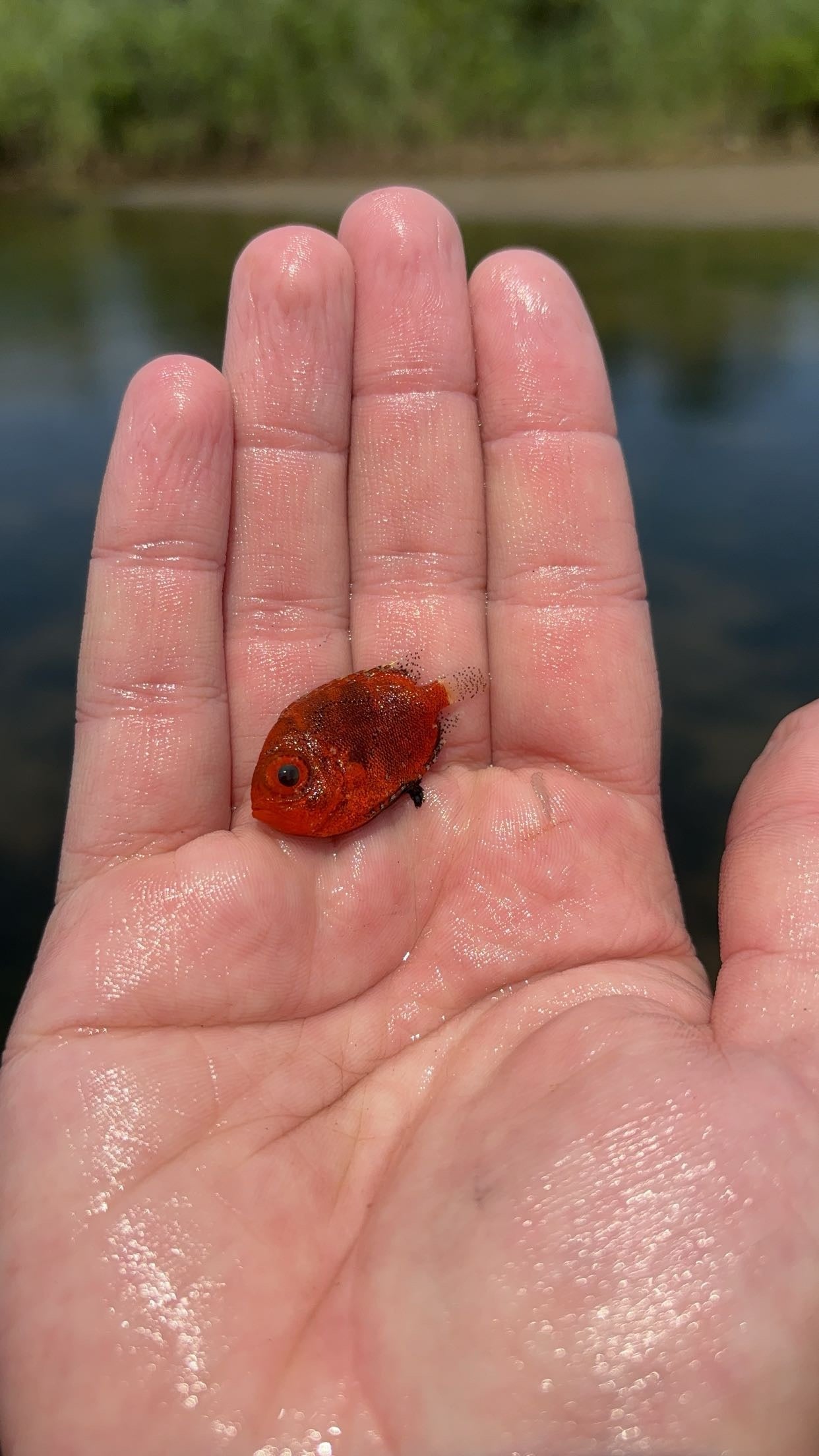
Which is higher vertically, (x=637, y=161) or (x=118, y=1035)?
(x=637, y=161)

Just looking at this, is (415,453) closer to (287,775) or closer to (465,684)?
(465,684)

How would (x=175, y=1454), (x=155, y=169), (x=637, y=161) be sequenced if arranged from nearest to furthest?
(x=175, y=1454) → (x=637, y=161) → (x=155, y=169)

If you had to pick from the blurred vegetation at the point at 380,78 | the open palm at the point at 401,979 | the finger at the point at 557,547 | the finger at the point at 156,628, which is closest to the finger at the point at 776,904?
the open palm at the point at 401,979

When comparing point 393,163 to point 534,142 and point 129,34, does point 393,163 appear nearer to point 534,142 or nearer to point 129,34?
point 534,142

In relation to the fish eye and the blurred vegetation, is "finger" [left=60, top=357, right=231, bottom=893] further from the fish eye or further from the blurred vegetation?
the blurred vegetation

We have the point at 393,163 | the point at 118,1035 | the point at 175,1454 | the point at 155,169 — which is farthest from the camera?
the point at 155,169

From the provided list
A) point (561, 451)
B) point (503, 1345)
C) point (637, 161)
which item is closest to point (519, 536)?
point (561, 451)

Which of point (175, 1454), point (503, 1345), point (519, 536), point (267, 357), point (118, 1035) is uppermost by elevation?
point (267, 357)

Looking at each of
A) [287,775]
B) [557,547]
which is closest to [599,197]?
[557,547]
